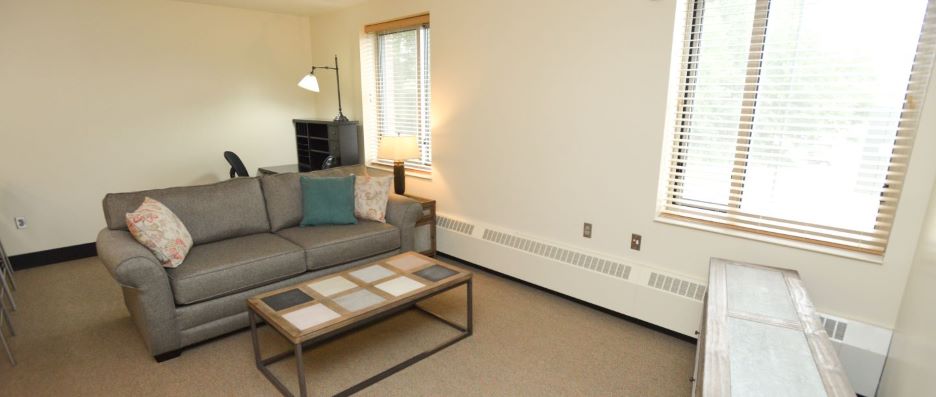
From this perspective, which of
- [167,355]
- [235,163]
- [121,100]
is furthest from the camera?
[235,163]

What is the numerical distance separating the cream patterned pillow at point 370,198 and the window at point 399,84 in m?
0.86

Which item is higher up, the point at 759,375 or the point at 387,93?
the point at 387,93

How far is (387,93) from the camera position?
15.9 ft

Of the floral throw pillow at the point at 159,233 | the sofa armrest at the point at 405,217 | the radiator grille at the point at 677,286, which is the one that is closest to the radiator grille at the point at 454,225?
the sofa armrest at the point at 405,217

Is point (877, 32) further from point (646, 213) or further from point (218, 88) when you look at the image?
point (218, 88)

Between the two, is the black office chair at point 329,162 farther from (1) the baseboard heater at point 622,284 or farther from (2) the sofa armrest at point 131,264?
(2) the sofa armrest at point 131,264

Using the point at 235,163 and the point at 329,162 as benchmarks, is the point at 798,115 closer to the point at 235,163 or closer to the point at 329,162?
the point at 329,162

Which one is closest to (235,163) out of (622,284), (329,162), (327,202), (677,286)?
(329,162)

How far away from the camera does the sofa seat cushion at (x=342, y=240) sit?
309 cm

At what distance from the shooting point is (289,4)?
15.3ft

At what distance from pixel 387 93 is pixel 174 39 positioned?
218 cm

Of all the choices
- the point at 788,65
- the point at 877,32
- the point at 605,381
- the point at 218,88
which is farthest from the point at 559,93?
the point at 218,88

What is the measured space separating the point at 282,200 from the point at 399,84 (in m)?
1.85

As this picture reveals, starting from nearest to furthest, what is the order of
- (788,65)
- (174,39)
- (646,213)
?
(788,65), (646,213), (174,39)
